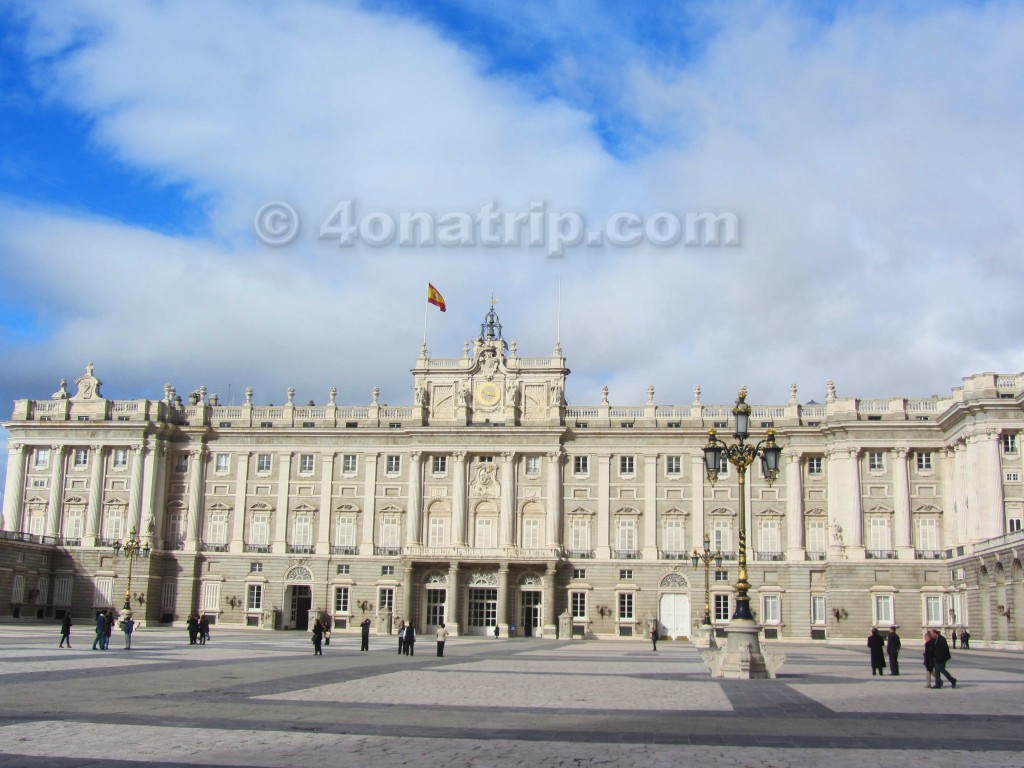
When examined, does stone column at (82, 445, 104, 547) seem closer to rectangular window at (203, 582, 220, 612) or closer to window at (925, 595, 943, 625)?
rectangular window at (203, 582, 220, 612)

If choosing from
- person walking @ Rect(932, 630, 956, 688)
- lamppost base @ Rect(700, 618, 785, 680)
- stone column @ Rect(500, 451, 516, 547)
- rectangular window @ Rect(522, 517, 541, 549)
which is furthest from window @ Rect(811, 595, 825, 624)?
person walking @ Rect(932, 630, 956, 688)

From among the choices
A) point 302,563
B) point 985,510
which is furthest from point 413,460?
point 985,510

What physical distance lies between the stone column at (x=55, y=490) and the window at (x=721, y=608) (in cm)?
4225

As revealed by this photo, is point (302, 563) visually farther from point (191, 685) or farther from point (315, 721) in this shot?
point (315, 721)

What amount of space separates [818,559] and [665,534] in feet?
31.2

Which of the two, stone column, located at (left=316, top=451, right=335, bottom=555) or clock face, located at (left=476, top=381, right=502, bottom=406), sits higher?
clock face, located at (left=476, top=381, right=502, bottom=406)

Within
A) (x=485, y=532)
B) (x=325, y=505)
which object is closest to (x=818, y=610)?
(x=485, y=532)

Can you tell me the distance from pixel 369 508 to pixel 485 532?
7997mm

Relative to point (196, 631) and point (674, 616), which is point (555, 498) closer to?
point (674, 616)

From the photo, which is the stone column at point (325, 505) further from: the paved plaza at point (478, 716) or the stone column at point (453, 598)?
the paved plaza at point (478, 716)

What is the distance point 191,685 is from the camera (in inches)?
970

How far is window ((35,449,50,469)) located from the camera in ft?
246

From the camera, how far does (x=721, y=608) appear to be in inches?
2672

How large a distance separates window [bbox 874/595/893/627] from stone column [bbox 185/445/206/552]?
143ft
